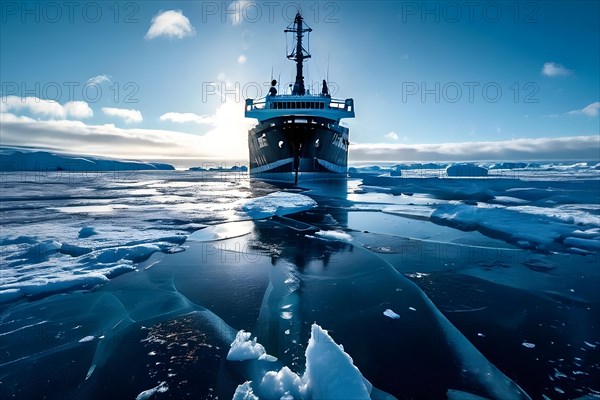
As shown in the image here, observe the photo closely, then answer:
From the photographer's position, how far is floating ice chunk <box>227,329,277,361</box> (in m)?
3.10

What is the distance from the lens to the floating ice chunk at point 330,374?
A: 7.88ft

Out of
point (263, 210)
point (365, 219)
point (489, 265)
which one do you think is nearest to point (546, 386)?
point (489, 265)

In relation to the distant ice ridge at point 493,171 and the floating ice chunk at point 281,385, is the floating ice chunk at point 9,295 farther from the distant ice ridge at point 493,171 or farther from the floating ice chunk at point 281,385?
the distant ice ridge at point 493,171

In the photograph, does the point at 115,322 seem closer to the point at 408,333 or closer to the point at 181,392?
the point at 181,392

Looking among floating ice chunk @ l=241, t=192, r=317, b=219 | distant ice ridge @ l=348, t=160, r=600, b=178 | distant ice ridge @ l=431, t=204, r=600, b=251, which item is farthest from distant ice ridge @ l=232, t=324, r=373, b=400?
distant ice ridge @ l=348, t=160, r=600, b=178

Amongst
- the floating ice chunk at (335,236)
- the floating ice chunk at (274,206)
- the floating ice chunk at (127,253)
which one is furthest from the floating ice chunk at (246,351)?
the floating ice chunk at (274,206)

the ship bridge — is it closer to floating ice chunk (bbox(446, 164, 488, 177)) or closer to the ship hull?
the ship hull

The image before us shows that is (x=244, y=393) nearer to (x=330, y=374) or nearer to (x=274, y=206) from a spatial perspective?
(x=330, y=374)

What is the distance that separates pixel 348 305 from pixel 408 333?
0.98m

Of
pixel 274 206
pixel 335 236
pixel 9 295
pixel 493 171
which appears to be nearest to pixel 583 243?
pixel 335 236

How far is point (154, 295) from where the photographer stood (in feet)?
15.1

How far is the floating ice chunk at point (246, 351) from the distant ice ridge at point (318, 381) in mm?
357

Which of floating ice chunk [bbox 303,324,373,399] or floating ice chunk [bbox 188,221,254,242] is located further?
floating ice chunk [bbox 188,221,254,242]

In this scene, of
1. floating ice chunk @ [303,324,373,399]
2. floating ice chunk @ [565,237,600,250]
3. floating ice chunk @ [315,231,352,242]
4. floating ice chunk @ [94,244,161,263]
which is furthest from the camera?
floating ice chunk @ [315,231,352,242]
